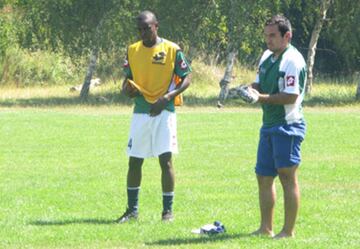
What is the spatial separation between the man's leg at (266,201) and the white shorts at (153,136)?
1432 millimetres

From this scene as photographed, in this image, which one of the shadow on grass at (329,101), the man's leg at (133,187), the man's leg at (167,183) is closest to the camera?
the man's leg at (167,183)

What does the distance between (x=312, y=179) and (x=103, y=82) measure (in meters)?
32.0

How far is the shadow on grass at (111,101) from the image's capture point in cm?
3616

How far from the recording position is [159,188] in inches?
544

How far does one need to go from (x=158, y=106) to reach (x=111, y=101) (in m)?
27.5

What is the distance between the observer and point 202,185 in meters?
14.2

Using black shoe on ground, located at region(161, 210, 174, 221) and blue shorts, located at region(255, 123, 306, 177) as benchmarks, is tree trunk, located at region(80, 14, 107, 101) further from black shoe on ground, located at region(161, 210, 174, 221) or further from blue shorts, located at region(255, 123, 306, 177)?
blue shorts, located at region(255, 123, 306, 177)

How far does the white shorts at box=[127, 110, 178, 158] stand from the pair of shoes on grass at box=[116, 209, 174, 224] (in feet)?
2.06

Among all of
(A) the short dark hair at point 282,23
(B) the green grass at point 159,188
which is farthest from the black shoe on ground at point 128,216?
(A) the short dark hair at point 282,23

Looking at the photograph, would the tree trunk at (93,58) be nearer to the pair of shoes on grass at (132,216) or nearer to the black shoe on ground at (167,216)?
the pair of shoes on grass at (132,216)

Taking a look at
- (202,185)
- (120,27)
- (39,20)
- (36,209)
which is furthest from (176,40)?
(36,209)

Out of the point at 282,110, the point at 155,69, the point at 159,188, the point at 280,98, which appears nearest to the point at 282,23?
the point at 280,98

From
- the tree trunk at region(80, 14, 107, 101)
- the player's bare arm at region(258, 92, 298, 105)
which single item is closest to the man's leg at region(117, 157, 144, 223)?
the player's bare arm at region(258, 92, 298, 105)

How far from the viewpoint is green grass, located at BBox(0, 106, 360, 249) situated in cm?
972
